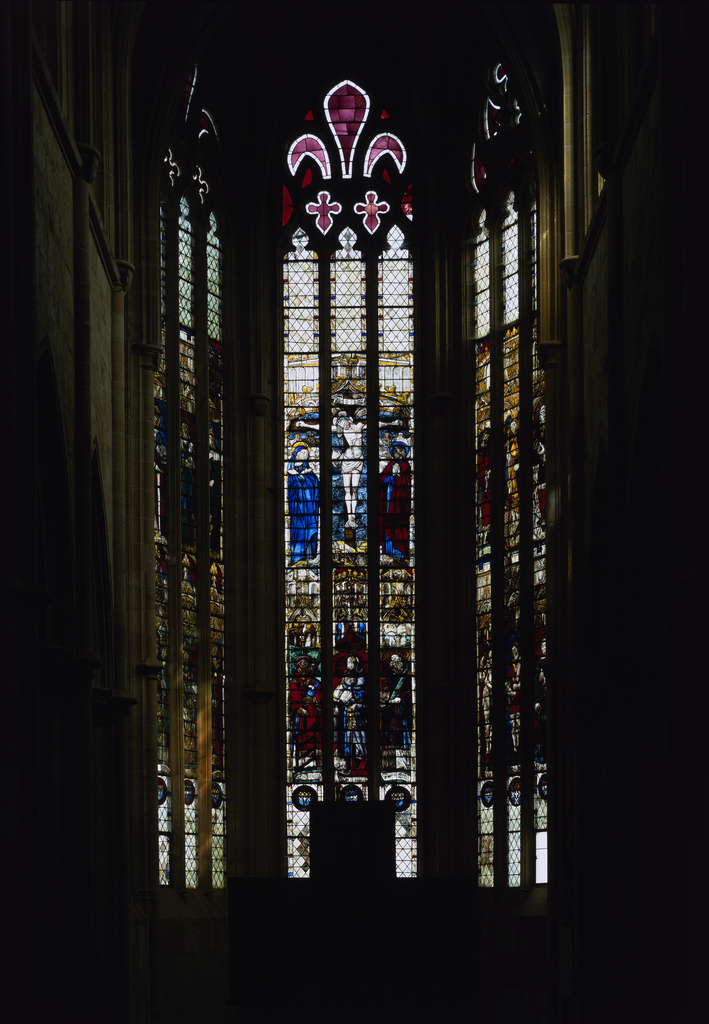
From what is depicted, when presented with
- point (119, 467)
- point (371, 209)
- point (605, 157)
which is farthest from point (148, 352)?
point (605, 157)

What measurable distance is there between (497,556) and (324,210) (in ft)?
21.5

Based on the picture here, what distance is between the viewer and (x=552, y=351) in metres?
24.6

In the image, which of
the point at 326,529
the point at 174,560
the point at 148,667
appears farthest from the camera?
the point at 326,529

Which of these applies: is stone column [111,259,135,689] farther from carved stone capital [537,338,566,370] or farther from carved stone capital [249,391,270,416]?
carved stone capital [537,338,566,370]

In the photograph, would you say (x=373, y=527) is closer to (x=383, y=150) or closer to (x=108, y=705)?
(x=383, y=150)

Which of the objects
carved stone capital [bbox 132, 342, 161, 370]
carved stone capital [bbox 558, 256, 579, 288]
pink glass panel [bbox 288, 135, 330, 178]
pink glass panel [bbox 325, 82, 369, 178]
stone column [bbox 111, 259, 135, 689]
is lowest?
stone column [bbox 111, 259, 135, 689]

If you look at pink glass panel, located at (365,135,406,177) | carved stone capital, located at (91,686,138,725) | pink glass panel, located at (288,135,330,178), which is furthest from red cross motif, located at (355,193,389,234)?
carved stone capital, located at (91,686,138,725)

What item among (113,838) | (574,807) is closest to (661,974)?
(574,807)

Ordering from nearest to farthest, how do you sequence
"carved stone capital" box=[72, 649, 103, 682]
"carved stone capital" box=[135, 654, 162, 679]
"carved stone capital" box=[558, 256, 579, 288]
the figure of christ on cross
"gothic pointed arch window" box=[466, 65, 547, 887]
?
"carved stone capital" box=[72, 649, 103, 682], "carved stone capital" box=[558, 256, 579, 288], "carved stone capital" box=[135, 654, 162, 679], "gothic pointed arch window" box=[466, 65, 547, 887], the figure of christ on cross

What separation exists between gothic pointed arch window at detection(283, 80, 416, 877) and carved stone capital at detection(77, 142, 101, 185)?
8.63 meters

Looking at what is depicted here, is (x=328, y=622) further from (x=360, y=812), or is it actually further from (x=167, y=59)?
(x=167, y=59)

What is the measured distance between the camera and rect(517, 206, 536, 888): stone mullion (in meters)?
25.3

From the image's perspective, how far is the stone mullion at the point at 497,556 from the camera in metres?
25.8

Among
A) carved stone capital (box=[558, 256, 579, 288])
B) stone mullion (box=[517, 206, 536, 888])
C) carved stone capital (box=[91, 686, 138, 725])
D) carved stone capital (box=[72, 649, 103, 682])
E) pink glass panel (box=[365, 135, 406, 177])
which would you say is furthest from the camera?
pink glass panel (box=[365, 135, 406, 177])
